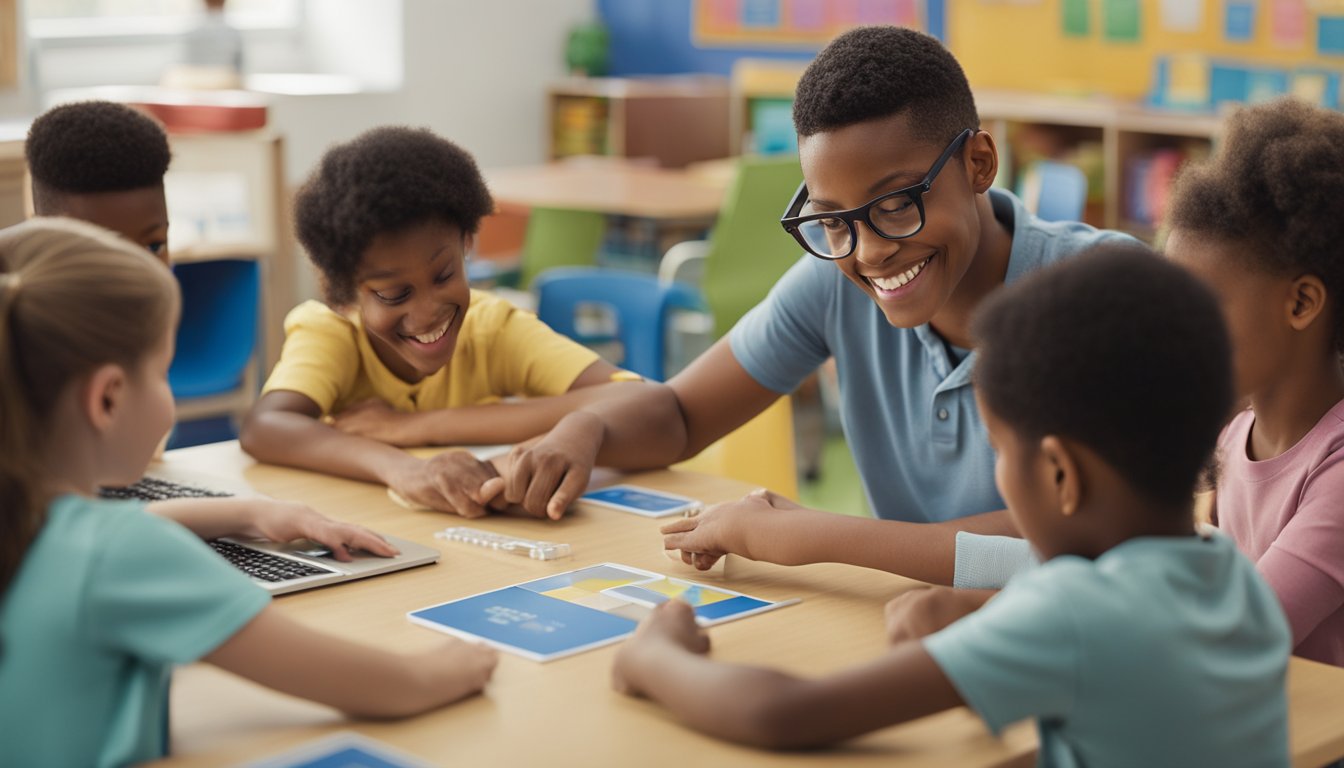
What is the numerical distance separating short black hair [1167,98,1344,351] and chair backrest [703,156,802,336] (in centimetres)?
274

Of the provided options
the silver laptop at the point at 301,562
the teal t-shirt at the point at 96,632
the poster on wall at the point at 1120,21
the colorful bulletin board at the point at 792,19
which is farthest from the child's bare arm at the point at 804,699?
the colorful bulletin board at the point at 792,19

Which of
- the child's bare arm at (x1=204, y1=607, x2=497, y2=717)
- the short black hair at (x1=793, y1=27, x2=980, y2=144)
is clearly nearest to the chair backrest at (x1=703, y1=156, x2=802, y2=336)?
the short black hair at (x1=793, y1=27, x2=980, y2=144)

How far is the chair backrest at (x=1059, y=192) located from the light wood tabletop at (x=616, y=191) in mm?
1065

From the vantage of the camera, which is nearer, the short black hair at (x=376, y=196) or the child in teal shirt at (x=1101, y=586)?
the child in teal shirt at (x=1101, y=586)

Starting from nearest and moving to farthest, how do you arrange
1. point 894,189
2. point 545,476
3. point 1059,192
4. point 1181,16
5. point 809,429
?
point 894,189 → point 545,476 → point 1059,192 → point 809,429 → point 1181,16

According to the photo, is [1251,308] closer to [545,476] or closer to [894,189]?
[894,189]

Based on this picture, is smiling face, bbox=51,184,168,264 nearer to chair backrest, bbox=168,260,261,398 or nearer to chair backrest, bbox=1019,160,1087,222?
chair backrest, bbox=168,260,261,398

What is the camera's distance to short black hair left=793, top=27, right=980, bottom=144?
5.28 ft

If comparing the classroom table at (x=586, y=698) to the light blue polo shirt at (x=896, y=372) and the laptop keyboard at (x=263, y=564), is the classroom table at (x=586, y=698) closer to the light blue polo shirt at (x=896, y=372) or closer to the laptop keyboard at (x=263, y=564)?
the laptop keyboard at (x=263, y=564)

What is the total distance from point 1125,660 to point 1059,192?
407cm

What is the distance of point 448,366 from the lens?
220cm

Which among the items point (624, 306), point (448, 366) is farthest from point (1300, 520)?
point (624, 306)

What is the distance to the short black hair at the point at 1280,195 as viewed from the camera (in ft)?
4.87

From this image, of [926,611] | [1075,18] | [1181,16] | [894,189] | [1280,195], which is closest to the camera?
[926,611]
